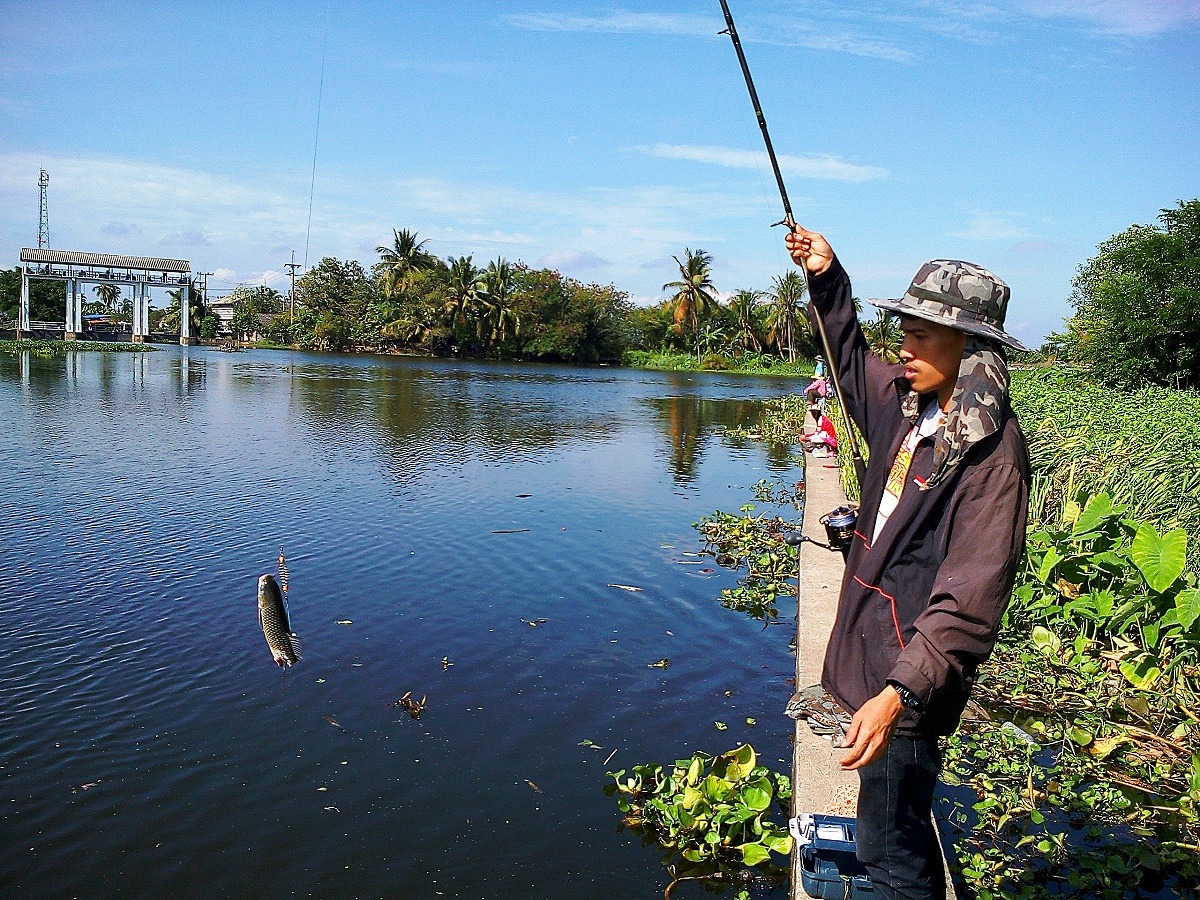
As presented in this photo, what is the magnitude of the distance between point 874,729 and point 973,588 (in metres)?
0.34

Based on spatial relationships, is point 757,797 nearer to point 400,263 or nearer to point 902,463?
point 902,463

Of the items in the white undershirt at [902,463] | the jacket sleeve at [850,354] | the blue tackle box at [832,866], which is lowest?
the blue tackle box at [832,866]

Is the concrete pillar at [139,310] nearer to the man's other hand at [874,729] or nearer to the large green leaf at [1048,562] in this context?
the large green leaf at [1048,562]

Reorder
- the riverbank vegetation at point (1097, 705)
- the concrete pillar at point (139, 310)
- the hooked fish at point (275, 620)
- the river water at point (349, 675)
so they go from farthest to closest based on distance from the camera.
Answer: the concrete pillar at point (139, 310) < the hooked fish at point (275, 620) < the river water at point (349, 675) < the riverbank vegetation at point (1097, 705)

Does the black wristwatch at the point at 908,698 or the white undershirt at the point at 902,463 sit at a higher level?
the white undershirt at the point at 902,463

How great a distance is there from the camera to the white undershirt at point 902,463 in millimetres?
2186

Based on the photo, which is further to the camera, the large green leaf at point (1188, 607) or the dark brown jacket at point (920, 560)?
the large green leaf at point (1188, 607)

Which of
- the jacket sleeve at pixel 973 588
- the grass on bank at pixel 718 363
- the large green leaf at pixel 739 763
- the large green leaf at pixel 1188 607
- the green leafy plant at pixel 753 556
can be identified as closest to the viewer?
the jacket sleeve at pixel 973 588

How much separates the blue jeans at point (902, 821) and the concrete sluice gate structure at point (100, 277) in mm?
61950

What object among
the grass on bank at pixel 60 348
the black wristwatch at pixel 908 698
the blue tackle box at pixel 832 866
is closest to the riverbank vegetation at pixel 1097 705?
the blue tackle box at pixel 832 866

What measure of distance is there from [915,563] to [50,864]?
3.17 meters

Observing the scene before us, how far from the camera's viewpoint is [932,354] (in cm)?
217

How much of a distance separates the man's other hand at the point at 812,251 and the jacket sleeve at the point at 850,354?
0.02 metres

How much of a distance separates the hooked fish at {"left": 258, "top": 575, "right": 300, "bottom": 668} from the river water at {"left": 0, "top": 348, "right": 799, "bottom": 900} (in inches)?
17.7
